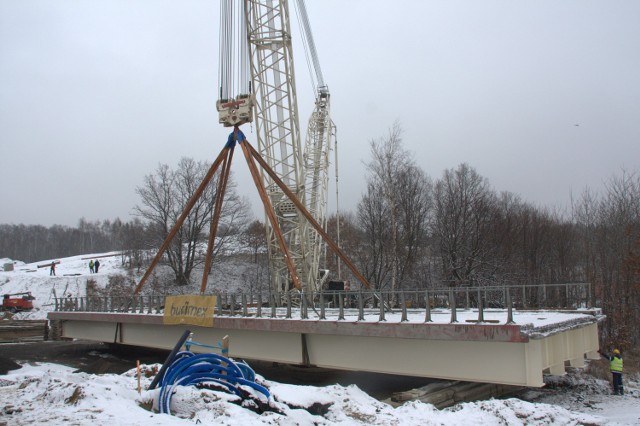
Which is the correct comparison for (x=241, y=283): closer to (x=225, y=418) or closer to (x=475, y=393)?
(x=475, y=393)

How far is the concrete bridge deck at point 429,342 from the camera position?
10.8 metres

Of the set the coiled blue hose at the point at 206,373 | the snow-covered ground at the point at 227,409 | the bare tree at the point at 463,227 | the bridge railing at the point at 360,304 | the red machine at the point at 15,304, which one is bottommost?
the red machine at the point at 15,304

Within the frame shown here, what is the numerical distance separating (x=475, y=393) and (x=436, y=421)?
437 cm

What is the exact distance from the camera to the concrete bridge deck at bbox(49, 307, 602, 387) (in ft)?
35.4

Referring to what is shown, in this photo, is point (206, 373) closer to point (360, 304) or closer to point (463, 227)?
point (360, 304)

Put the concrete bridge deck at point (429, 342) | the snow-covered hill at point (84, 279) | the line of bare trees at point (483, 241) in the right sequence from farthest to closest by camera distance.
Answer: the snow-covered hill at point (84, 279) < the line of bare trees at point (483, 241) < the concrete bridge deck at point (429, 342)

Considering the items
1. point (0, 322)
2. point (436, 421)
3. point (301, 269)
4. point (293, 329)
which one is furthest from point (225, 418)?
point (0, 322)

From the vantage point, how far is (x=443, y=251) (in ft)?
141

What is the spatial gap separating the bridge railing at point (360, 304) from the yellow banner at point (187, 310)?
547 millimetres

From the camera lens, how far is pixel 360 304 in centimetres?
1323

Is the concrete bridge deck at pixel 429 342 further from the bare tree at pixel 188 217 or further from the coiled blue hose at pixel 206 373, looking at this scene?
the bare tree at pixel 188 217

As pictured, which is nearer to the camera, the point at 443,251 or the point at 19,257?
the point at 443,251

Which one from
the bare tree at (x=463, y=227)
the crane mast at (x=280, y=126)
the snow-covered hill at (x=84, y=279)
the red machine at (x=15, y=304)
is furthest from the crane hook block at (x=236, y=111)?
the red machine at (x=15, y=304)

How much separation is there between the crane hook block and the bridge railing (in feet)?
21.4
